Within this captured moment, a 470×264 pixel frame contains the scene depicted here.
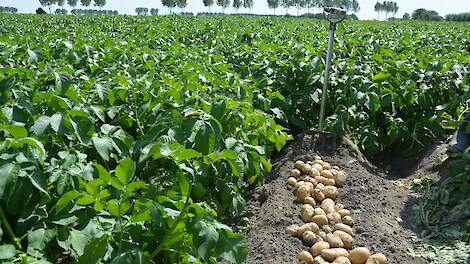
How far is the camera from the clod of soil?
10.9 ft

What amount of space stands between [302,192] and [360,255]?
84cm

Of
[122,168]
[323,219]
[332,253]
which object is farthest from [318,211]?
[122,168]

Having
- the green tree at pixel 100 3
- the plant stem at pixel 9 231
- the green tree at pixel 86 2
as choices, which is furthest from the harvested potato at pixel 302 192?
the green tree at pixel 86 2

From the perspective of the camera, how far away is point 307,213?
3.63 metres

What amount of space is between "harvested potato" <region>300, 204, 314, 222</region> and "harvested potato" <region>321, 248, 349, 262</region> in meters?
0.46

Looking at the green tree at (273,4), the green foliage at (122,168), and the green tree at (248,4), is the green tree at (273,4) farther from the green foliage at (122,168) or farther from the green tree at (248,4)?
the green foliage at (122,168)

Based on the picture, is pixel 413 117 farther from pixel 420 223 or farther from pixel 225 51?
pixel 225 51

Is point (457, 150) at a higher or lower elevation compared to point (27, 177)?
lower

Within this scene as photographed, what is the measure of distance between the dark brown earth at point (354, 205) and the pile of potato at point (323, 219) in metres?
0.07

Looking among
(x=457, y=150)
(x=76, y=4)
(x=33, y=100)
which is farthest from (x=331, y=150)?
(x=76, y=4)

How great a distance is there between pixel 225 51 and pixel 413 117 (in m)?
3.61

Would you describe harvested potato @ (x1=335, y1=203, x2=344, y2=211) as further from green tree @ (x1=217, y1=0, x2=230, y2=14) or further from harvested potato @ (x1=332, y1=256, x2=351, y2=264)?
green tree @ (x1=217, y1=0, x2=230, y2=14)

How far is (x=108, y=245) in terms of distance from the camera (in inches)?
84.1

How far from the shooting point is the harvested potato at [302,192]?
12.8 ft
